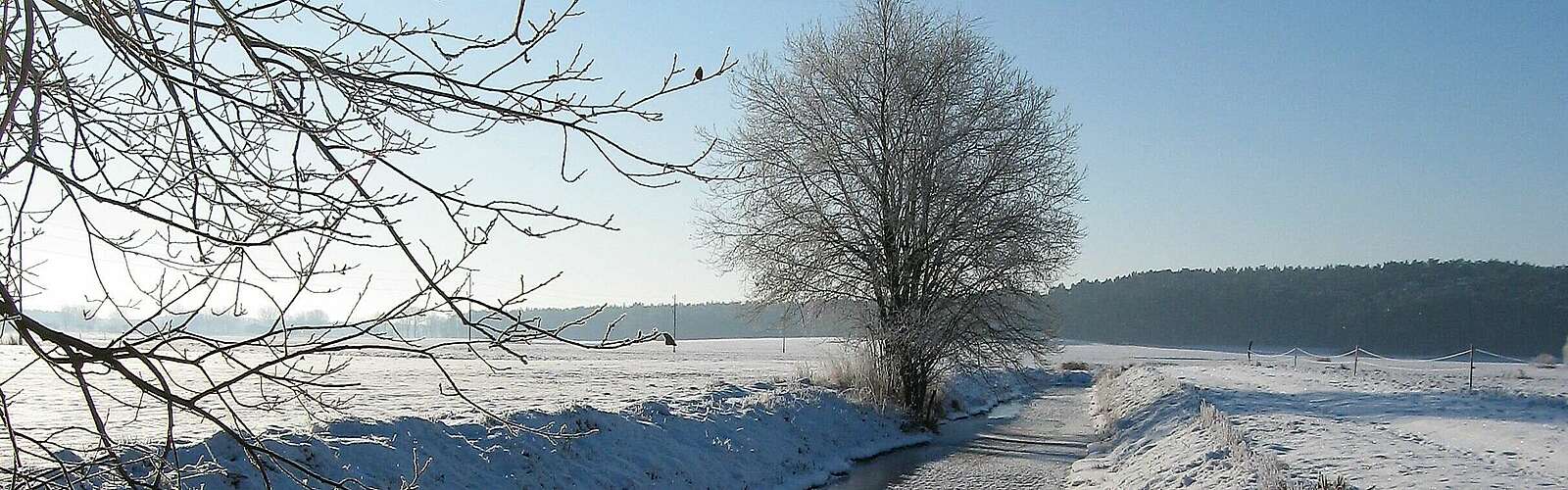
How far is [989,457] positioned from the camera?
1683 cm

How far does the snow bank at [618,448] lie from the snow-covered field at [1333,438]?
12.5ft

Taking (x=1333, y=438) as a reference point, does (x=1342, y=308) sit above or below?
above

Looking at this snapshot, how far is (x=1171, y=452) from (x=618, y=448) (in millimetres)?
6815

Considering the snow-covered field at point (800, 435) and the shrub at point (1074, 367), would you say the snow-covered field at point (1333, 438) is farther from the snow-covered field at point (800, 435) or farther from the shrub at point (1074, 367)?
the shrub at point (1074, 367)

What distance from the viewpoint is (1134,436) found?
17.6 m

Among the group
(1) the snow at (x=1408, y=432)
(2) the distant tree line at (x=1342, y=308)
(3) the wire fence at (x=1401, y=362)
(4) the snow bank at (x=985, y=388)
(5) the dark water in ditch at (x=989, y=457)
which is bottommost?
(5) the dark water in ditch at (x=989, y=457)

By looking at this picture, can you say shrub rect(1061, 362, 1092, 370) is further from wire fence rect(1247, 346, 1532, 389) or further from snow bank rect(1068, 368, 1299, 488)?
snow bank rect(1068, 368, 1299, 488)

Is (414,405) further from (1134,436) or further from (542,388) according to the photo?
(1134,436)

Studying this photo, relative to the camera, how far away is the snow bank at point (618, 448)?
902 centimetres

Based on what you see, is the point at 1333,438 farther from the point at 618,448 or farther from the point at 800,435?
the point at 618,448

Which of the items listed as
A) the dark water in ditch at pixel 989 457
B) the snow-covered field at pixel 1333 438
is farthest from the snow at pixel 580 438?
the snow-covered field at pixel 1333 438

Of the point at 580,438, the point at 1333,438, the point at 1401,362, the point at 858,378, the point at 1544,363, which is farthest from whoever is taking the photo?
the point at 1544,363

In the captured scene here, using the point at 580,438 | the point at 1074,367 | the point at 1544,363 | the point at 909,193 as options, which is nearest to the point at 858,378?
the point at 909,193

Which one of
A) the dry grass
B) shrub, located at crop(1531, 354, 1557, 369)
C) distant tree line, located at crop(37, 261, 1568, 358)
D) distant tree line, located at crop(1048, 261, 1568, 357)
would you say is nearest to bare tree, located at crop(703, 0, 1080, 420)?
the dry grass
